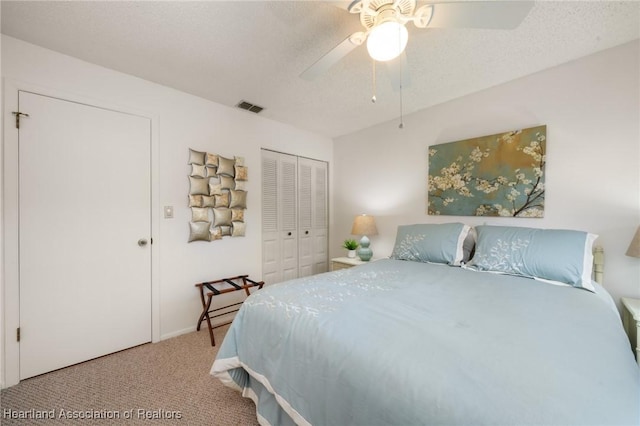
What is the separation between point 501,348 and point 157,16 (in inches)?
95.1

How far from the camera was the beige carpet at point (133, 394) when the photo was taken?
1460 mm

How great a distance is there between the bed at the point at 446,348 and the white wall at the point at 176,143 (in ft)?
4.29

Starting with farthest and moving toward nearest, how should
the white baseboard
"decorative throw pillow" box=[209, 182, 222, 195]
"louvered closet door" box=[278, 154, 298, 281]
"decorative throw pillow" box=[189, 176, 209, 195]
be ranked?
"louvered closet door" box=[278, 154, 298, 281] < "decorative throw pillow" box=[209, 182, 222, 195] < "decorative throw pillow" box=[189, 176, 209, 195] < the white baseboard

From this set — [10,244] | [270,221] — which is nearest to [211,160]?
[270,221]

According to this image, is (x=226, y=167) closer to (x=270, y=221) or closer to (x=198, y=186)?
(x=198, y=186)

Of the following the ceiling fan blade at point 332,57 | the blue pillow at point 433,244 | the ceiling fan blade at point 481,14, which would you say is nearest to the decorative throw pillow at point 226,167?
the ceiling fan blade at point 332,57

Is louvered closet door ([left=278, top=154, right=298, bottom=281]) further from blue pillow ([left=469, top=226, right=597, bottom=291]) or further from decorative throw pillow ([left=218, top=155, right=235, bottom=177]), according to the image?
blue pillow ([left=469, top=226, right=597, bottom=291])

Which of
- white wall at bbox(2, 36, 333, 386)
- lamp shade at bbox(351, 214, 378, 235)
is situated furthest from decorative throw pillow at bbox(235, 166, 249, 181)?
lamp shade at bbox(351, 214, 378, 235)

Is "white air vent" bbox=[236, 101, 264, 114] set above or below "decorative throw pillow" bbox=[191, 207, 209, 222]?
above

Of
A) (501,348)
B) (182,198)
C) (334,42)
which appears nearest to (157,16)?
(334,42)

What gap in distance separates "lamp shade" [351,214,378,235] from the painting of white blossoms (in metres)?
0.69

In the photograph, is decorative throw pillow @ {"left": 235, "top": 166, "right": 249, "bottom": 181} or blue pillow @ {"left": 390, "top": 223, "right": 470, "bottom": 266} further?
decorative throw pillow @ {"left": 235, "top": 166, "right": 249, "bottom": 181}

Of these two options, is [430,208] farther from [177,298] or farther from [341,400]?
[177,298]

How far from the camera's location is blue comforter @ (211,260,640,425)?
2.21 feet
